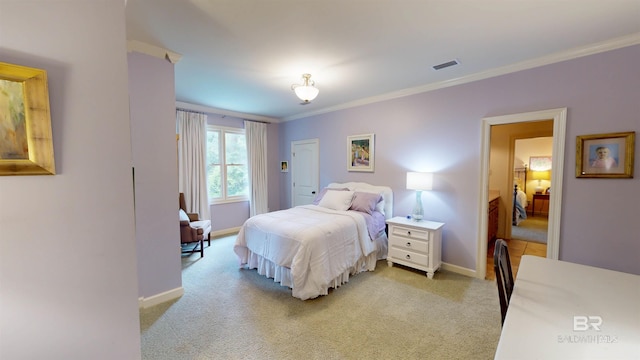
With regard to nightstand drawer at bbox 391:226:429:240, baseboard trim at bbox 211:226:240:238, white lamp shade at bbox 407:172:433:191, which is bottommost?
baseboard trim at bbox 211:226:240:238

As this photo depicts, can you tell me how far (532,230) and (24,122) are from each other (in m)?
7.34

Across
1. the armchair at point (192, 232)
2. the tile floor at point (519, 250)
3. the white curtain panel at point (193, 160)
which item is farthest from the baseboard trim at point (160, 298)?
the tile floor at point (519, 250)

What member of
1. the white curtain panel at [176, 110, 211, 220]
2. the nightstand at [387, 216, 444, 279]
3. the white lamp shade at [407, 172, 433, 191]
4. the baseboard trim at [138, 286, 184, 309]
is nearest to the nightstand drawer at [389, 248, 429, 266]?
the nightstand at [387, 216, 444, 279]

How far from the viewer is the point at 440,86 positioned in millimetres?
3217

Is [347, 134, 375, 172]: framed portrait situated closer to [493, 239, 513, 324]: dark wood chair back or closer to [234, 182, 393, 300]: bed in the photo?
[234, 182, 393, 300]: bed

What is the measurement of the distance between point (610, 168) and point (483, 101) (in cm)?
130

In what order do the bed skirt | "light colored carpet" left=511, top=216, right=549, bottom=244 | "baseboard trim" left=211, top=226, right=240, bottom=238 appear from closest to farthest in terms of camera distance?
the bed skirt
"light colored carpet" left=511, top=216, right=549, bottom=244
"baseboard trim" left=211, top=226, right=240, bottom=238

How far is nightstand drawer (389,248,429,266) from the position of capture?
307cm

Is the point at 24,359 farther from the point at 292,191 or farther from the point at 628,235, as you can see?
the point at 292,191

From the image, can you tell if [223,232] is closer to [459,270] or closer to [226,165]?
[226,165]

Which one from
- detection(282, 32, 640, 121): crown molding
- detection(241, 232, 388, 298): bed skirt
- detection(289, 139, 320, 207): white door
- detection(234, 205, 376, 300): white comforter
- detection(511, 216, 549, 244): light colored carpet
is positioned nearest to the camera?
detection(282, 32, 640, 121): crown molding

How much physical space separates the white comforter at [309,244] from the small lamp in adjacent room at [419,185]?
0.76 meters

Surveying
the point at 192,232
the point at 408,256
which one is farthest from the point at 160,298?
the point at 408,256

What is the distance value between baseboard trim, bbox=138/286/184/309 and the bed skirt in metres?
0.87
